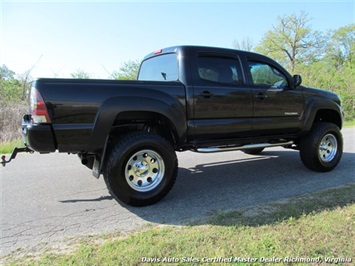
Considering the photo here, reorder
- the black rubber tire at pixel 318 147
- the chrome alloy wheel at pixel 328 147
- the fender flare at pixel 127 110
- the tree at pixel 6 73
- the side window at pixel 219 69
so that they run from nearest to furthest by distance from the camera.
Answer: the fender flare at pixel 127 110
the side window at pixel 219 69
the black rubber tire at pixel 318 147
the chrome alloy wheel at pixel 328 147
the tree at pixel 6 73

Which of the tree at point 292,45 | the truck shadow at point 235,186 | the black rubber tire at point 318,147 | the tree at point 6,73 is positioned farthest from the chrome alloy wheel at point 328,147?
the tree at point 292,45

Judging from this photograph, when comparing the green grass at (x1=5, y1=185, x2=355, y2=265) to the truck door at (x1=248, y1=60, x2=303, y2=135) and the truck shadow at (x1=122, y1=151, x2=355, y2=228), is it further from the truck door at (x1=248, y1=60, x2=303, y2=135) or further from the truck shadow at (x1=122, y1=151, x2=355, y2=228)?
the truck door at (x1=248, y1=60, x2=303, y2=135)

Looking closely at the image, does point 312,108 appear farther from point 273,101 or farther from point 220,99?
point 220,99

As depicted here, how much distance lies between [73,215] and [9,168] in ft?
Result: 10.1

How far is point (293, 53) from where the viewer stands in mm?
41000

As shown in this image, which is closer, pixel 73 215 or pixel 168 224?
pixel 168 224

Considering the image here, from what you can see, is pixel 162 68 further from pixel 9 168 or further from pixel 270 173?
pixel 9 168

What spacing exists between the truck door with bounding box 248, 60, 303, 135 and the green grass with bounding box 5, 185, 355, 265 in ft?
5.80

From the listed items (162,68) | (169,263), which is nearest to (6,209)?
(169,263)

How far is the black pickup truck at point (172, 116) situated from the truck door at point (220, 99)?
15mm

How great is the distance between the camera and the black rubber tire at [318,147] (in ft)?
17.2

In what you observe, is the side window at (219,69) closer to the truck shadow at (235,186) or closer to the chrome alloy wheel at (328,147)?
the truck shadow at (235,186)

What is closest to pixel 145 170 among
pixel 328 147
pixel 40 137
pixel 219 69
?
pixel 40 137

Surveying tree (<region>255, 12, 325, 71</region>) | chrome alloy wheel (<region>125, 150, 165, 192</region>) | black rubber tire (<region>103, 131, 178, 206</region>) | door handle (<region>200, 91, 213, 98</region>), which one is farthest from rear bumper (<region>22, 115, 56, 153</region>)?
tree (<region>255, 12, 325, 71</region>)
